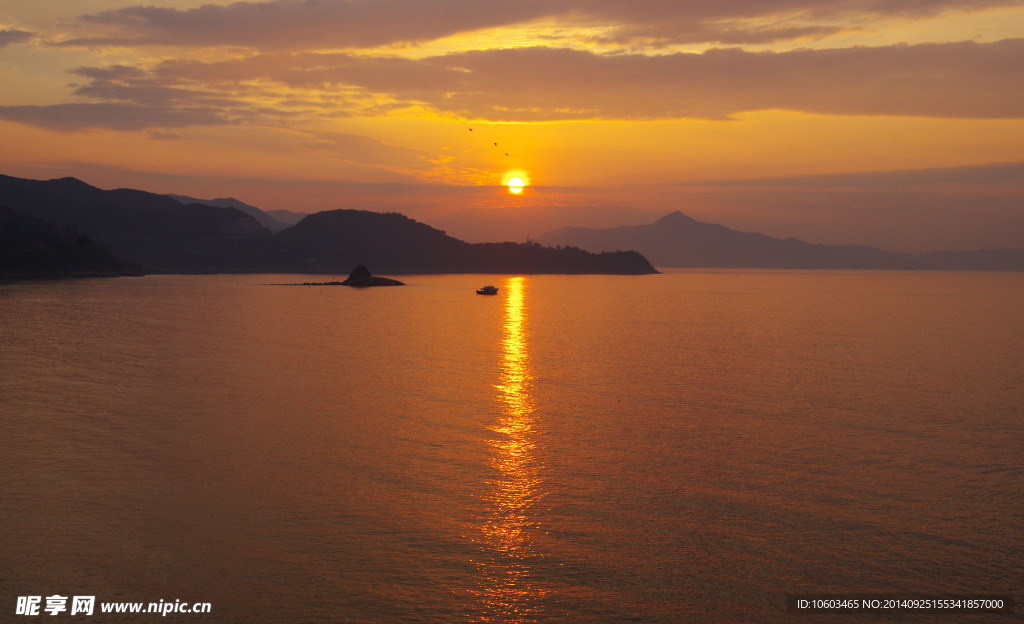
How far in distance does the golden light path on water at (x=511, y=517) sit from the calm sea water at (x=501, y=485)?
0.09 meters

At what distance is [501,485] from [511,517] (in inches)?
110

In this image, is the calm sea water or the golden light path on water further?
the calm sea water

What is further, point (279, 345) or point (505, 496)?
point (279, 345)

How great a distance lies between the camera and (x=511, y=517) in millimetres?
19422

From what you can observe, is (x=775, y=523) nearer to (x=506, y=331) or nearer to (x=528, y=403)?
(x=528, y=403)

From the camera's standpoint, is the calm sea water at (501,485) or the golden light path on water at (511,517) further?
the calm sea water at (501,485)

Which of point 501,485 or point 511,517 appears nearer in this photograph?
point 511,517

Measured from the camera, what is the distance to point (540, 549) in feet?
56.7

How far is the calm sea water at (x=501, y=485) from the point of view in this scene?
50.6ft

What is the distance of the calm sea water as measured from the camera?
1543 cm

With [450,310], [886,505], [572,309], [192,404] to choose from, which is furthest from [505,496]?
[572,309]

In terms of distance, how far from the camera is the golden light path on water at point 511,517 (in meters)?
14.8

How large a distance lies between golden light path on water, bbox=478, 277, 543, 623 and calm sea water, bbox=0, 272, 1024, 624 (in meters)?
0.09

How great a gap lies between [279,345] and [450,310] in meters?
52.0
